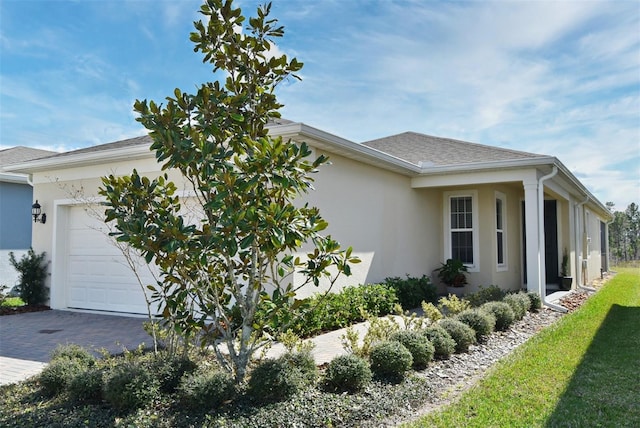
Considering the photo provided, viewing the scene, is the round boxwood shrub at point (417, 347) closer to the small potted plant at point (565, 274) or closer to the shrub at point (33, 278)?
the shrub at point (33, 278)

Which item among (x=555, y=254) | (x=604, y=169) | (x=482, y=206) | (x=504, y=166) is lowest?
(x=555, y=254)

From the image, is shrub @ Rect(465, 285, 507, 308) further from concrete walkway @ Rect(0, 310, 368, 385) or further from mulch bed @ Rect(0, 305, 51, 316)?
mulch bed @ Rect(0, 305, 51, 316)


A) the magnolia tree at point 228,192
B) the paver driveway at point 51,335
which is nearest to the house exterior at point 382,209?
the paver driveway at point 51,335

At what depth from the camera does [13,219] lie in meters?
13.2

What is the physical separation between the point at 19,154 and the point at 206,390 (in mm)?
14806

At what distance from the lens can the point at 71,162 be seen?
982 cm

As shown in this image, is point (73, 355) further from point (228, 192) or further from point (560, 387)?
point (560, 387)

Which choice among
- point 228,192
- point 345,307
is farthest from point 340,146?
point 228,192

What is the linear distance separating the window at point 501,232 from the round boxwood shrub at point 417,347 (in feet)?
25.1

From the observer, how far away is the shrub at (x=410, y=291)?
31.8 ft

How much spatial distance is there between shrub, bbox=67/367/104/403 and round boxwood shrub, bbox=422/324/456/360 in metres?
3.68

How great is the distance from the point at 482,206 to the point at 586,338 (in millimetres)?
5363

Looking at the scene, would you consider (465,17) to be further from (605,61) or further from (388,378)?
(388,378)

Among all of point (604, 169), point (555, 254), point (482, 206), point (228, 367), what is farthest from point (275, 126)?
point (604, 169)
